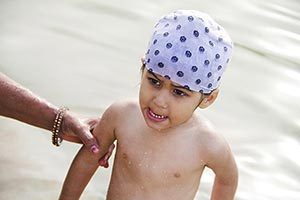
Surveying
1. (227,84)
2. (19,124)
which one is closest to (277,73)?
(227,84)

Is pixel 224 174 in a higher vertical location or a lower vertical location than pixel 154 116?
lower

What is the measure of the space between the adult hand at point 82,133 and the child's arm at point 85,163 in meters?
0.02

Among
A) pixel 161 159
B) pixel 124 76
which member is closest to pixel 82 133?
pixel 161 159

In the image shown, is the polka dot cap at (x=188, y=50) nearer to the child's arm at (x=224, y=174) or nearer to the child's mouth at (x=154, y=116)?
the child's mouth at (x=154, y=116)

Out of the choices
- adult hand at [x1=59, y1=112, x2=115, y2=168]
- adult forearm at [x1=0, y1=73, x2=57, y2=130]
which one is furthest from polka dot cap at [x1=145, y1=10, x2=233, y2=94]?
adult forearm at [x1=0, y1=73, x2=57, y2=130]

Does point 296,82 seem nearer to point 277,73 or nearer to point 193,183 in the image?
point 277,73

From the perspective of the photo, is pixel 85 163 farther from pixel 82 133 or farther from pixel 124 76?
pixel 124 76

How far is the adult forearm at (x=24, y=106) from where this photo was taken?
7.64 feet

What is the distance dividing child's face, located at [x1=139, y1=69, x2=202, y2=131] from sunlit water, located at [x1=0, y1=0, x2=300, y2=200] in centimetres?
79

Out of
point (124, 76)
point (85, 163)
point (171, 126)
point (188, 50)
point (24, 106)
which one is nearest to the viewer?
point (188, 50)

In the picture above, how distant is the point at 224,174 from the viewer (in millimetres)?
1985

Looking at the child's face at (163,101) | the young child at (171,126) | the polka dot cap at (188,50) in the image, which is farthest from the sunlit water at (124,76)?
the polka dot cap at (188,50)

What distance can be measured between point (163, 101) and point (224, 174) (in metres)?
0.36

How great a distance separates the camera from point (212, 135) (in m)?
1.92
